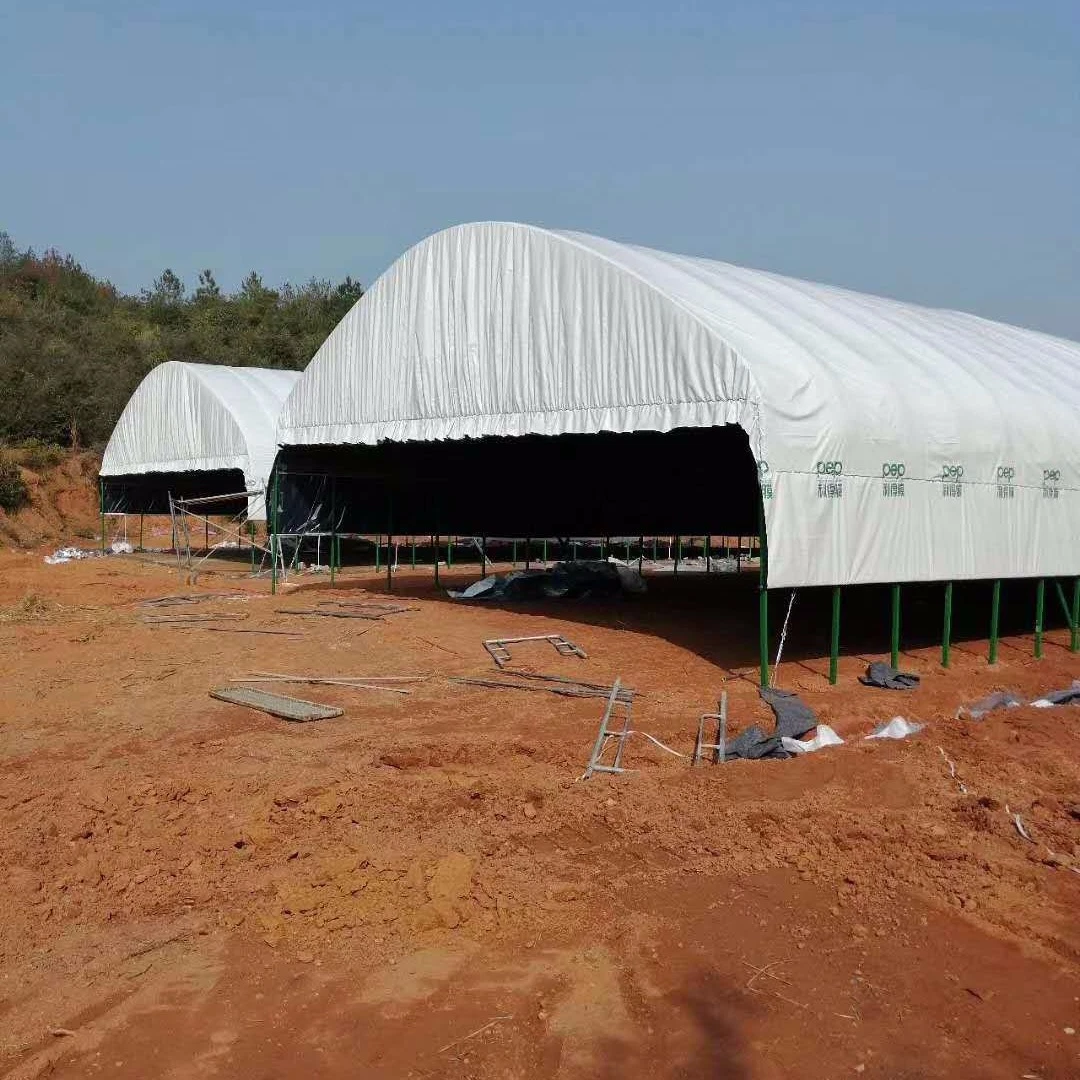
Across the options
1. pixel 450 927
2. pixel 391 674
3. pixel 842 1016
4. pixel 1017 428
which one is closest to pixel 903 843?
pixel 842 1016

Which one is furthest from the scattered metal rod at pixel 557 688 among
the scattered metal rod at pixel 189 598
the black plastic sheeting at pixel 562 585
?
the scattered metal rod at pixel 189 598

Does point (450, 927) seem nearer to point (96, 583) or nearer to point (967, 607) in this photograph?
point (967, 607)

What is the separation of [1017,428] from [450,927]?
1337 centimetres

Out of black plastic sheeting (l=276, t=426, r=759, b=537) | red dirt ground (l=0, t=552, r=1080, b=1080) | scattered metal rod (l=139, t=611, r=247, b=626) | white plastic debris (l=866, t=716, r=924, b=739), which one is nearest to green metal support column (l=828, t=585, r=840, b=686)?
red dirt ground (l=0, t=552, r=1080, b=1080)

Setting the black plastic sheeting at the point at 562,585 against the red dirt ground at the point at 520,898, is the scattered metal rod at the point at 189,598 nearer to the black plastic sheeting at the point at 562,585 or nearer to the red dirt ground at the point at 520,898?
the black plastic sheeting at the point at 562,585

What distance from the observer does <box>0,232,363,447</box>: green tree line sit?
1766 inches

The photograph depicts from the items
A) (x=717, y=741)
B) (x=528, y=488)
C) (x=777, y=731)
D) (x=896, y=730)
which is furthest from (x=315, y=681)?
(x=528, y=488)

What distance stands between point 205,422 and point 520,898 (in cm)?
2961

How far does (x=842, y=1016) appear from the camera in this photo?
4707 mm

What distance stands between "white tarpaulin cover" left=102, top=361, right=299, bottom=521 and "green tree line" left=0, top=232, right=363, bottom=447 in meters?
10.2

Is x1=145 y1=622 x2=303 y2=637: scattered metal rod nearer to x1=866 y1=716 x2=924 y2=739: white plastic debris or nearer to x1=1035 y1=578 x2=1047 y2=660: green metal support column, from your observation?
x1=866 y1=716 x2=924 y2=739: white plastic debris

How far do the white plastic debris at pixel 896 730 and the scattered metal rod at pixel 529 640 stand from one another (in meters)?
5.08

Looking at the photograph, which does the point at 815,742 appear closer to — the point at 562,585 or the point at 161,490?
the point at 562,585

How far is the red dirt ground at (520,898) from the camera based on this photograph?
449 cm
